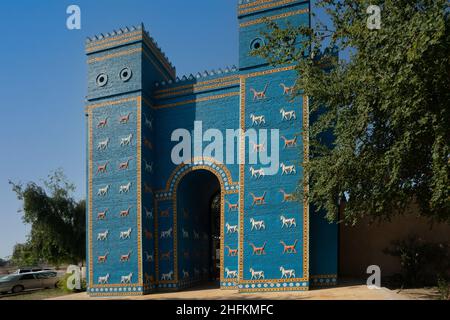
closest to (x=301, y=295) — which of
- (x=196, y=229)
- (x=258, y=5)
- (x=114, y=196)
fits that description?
(x=196, y=229)

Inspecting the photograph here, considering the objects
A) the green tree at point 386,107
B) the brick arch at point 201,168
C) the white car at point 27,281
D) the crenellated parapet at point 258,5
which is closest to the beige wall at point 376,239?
the green tree at point 386,107

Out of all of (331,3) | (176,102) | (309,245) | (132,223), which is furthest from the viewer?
(176,102)

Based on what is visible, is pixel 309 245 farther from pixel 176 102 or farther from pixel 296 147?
pixel 176 102

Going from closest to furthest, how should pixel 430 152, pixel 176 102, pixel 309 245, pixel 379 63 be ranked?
1. pixel 379 63
2. pixel 430 152
3. pixel 309 245
4. pixel 176 102

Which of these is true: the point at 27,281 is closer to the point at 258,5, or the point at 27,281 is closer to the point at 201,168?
the point at 201,168

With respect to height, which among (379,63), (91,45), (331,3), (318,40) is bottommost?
(379,63)

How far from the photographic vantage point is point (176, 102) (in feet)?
43.0

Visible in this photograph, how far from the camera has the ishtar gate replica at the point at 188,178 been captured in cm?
1086

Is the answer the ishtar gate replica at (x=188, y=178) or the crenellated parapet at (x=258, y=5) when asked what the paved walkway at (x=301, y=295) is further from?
the crenellated parapet at (x=258, y=5)

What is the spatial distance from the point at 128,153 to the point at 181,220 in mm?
2984

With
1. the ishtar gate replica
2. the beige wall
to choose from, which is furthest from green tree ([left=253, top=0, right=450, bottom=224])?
the beige wall

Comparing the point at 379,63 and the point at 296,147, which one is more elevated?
the point at 379,63

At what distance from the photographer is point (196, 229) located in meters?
14.1

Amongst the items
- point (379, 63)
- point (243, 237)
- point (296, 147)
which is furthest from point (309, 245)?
point (379, 63)
